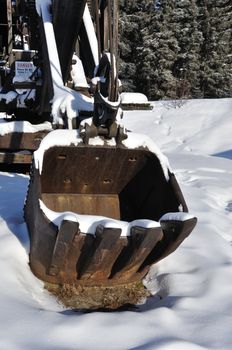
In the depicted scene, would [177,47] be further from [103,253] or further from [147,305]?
[103,253]

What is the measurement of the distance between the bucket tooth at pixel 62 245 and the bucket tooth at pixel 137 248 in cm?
34

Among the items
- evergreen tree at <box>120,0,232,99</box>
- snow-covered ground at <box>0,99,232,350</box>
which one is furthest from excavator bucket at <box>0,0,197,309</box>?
evergreen tree at <box>120,0,232,99</box>

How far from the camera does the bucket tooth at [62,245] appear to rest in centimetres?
277

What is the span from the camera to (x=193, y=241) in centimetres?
399

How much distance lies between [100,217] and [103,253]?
0.72 ft

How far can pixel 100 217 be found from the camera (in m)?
3.03

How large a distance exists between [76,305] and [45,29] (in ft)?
8.85

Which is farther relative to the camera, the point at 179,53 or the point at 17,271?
the point at 179,53

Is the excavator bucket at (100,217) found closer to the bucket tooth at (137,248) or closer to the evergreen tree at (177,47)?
the bucket tooth at (137,248)

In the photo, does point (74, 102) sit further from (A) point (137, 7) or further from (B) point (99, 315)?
(A) point (137, 7)

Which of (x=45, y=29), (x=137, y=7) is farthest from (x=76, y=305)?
(x=137, y=7)

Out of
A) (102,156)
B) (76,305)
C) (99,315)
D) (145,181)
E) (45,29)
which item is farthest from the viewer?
(45,29)

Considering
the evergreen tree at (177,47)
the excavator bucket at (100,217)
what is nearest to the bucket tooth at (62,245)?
the excavator bucket at (100,217)

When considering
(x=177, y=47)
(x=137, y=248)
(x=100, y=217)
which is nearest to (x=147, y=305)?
(x=137, y=248)
